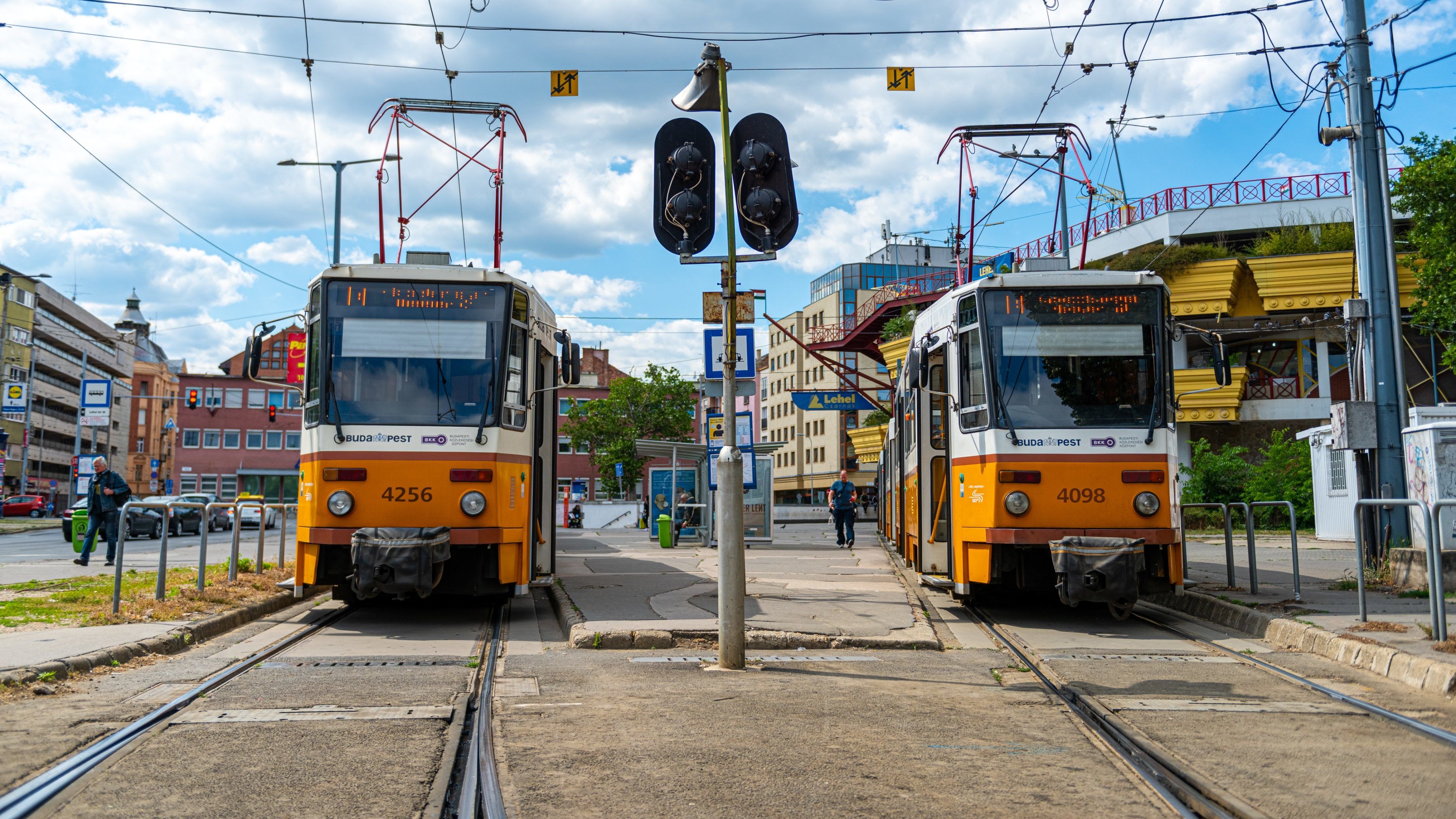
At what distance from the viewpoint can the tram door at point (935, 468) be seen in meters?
12.0

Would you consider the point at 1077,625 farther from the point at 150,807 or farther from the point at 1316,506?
the point at 1316,506

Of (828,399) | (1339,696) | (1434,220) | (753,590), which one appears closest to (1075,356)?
(1339,696)

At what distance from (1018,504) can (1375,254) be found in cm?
606

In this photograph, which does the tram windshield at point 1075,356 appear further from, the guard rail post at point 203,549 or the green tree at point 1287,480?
the green tree at point 1287,480

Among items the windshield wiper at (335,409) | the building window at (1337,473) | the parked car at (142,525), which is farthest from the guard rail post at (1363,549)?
the parked car at (142,525)

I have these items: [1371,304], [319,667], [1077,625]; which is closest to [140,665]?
[319,667]

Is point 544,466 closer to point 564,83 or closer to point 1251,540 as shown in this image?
point 564,83

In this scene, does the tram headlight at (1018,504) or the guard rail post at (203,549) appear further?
the guard rail post at (203,549)

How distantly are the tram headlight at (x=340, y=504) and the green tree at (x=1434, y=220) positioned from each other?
104 ft

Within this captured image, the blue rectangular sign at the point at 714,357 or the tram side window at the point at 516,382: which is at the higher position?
the blue rectangular sign at the point at 714,357

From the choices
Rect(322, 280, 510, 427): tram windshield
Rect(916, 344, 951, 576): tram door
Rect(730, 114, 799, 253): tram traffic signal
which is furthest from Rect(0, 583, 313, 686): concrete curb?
Rect(916, 344, 951, 576): tram door

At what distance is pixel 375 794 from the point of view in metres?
4.54

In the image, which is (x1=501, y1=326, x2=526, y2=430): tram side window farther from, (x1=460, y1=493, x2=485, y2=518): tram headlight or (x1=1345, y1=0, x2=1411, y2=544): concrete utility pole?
(x1=1345, y1=0, x2=1411, y2=544): concrete utility pole

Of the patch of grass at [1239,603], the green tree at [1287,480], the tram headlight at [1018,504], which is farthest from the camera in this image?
the green tree at [1287,480]
